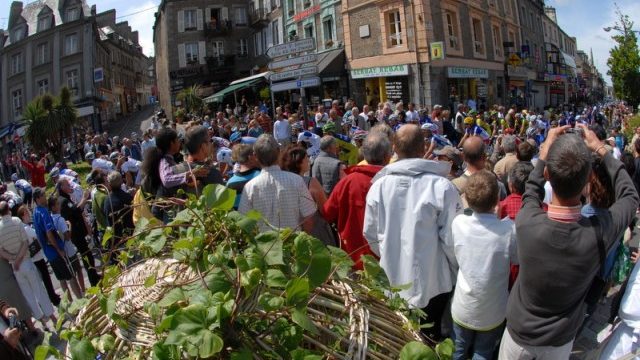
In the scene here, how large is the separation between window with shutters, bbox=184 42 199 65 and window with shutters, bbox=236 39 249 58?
9.54ft

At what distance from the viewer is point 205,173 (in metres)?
3.69

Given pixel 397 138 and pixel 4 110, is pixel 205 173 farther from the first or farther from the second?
pixel 4 110

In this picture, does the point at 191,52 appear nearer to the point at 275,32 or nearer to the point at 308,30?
the point at 275,32

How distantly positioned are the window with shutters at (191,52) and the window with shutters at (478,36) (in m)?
19.1

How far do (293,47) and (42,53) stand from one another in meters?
38.9

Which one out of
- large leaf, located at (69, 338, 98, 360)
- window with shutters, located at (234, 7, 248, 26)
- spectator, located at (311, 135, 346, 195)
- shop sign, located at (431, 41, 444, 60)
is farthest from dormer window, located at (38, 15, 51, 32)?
large leaf, located at (69, 338, 98, 360)

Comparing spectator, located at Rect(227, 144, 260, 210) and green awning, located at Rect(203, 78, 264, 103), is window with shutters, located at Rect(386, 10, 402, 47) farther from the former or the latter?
spectator, located at Rect(227, 144, 260, 210)

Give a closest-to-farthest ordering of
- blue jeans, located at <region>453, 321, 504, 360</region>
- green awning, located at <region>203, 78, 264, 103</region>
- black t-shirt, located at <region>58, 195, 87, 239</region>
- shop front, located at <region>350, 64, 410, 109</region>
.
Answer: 1. blue jeans, located at <region>453, 321, 504, 360</region>
2. black t-shirt, located at <region>58, 195, 87, 239</region>
3. shop front, located at <region>350, 64, 410, 109</region>
4. green awning, located at <region>203, 78, 264, 103</region>

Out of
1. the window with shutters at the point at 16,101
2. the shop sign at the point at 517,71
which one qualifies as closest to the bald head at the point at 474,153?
the shop sign at the point at 517,71

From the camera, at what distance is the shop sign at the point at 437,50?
65.0ft

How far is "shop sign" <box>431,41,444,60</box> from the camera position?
779 inches

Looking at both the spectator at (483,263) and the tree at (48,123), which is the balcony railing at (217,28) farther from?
the spectator at (483,263)

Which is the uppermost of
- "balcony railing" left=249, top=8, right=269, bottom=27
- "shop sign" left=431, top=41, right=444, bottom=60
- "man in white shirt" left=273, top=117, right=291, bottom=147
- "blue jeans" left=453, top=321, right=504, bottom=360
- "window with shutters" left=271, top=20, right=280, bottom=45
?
"balcony railing" left=249, top=8, right=269, bottom=27

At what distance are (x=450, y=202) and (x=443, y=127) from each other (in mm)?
10217
